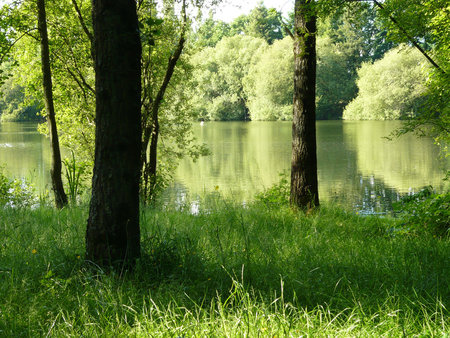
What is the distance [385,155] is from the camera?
23484 mm

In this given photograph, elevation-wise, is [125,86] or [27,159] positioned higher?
[125,86]

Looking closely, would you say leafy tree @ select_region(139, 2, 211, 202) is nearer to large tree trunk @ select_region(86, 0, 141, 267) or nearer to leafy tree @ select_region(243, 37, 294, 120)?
large tree trunk @ select_region(86, 0, 141, 267)

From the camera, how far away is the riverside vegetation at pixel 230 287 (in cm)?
222

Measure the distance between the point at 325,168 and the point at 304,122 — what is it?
14.3 metres

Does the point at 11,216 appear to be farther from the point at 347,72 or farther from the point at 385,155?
the point at 347,72

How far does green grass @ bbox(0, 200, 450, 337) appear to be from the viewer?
2221mm

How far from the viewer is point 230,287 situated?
2926 mm

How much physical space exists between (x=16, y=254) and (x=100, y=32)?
1.83 metres

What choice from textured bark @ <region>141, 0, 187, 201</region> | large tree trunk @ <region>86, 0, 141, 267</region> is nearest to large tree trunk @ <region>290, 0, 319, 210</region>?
textured bark @ <region>141, 0, 187, 201</region>

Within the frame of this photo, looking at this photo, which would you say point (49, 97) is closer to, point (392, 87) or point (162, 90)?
point (162, 90)

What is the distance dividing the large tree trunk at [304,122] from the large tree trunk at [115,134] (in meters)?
3.67

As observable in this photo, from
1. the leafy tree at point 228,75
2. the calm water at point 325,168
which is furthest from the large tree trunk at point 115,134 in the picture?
the leafy tree at point 228,75

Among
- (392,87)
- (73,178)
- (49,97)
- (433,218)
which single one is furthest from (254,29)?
(433,218)

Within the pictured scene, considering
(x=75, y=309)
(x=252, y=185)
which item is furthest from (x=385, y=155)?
(x=75, y=309)
